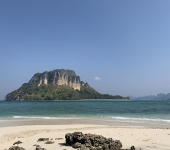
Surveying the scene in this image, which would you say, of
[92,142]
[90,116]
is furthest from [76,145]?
[90,116]

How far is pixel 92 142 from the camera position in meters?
9.08

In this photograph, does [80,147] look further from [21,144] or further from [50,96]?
[50,96]

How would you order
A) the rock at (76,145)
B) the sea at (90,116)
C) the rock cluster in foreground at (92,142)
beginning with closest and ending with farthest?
1. the rock cluster in foreground at (92,142)
2. the rock at (76,145)
3. the sea at (90,116)

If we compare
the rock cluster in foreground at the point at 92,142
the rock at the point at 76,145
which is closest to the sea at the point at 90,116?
the rock cluster in foreground at the point at 92,142

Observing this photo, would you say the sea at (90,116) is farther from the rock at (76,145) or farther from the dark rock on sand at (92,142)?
the rock at (76,145)

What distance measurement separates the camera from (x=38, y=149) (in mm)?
8812

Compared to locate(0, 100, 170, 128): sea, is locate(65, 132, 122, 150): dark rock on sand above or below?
above

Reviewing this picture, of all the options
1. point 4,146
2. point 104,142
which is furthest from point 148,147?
point 4,146

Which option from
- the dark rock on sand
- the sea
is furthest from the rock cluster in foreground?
the sea

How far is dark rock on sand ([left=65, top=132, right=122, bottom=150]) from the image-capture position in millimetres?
8435

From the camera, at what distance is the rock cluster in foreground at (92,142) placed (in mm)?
8435

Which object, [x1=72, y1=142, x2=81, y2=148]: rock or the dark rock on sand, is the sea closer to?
the dark rock on sand

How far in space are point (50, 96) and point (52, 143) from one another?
618 feet

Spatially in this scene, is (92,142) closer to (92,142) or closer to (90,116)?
(92,142)
